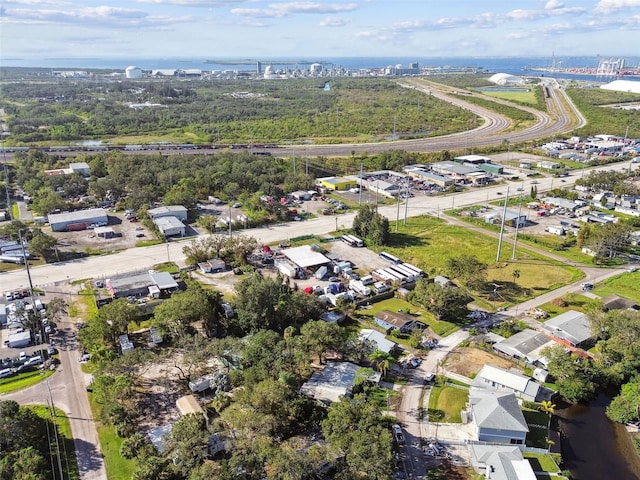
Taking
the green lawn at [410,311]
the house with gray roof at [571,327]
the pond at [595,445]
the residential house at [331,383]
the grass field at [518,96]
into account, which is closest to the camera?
the pond at [595,445]

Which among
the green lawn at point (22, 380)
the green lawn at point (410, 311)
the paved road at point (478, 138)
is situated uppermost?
the paved road at point (478, 138)

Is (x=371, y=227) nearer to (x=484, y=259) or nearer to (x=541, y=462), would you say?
(x=484, y=259)

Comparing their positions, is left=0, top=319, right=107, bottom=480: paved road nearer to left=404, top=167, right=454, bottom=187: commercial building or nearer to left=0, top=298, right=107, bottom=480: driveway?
left=0, top=298, right=107, bottom=480: driveway

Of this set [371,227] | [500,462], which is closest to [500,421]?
[500,462]

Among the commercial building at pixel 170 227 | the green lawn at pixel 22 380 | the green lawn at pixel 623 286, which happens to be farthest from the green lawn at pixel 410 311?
the commercial building at pixel 170 227

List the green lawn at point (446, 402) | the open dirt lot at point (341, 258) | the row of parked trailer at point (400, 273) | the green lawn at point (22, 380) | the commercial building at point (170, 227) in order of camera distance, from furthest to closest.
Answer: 1. the commercial building at point (170, 227)
2. the open dirt lot at point (341, 258)
3. the row of parked trailer at point (400, 273)
4. the green lawn at point (22, 380)
5. the green lawn at point (446, 402)

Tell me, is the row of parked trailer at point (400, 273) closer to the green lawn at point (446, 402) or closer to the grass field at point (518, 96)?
the green lawn at point (446, 402)

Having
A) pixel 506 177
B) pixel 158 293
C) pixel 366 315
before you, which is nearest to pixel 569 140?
pixel 506 177

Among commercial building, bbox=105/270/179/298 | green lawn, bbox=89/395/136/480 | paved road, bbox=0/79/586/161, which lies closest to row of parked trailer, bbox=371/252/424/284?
commercial building, bbox=105/270/179/298
